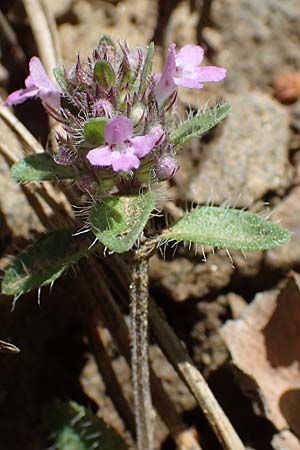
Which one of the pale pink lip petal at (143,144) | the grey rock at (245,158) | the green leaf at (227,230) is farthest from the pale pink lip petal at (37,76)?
the grey rock at (245,158)

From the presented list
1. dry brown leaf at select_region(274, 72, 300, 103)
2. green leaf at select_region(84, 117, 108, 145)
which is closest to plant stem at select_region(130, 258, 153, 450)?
green leaf at select_region(84, 117, 108, 145)

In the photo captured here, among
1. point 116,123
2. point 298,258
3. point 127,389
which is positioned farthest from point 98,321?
point 116,123

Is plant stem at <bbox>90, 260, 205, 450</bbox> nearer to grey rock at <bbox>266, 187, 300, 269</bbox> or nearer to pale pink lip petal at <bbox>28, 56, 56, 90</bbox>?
grey rock at <bbox>266, 187, 300, 269</bbox>

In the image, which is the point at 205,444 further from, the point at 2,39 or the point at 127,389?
the point at 2,39

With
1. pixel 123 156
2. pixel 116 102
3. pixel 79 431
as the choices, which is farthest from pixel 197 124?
pixel 79 431

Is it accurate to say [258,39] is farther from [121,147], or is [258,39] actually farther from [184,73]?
[121,147]

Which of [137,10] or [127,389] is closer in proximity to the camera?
[127,389]

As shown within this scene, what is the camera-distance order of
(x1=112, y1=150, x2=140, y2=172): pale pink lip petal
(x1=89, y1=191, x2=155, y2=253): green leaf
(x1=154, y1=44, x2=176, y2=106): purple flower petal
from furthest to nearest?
(x1=154, y1=44, x2=176, y2=106): purple flower petal
(x1=89, y1=191, x2=155, y2=253): green leaf
(x1=112, y1=150, x2=140, y2=172): pale pink lip petal
